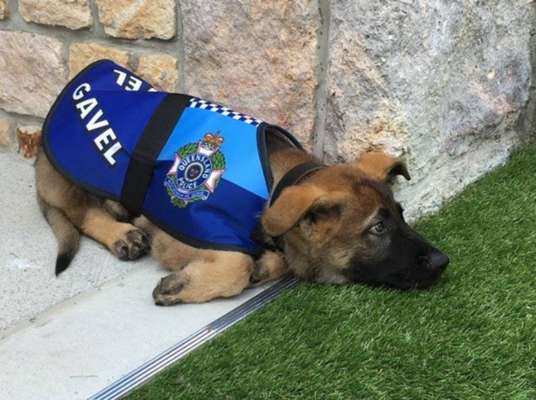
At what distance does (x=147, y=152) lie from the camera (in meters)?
3.53

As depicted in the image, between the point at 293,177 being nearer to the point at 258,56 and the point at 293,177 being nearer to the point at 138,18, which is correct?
the point at 258,56

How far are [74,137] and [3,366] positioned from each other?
1.30m

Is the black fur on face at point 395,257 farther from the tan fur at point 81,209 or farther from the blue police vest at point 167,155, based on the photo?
the tan fur at point 81,209

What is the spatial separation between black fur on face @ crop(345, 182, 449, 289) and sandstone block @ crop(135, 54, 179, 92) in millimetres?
1416

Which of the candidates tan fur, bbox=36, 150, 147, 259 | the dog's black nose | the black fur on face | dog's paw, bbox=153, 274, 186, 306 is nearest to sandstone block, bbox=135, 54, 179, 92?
tan fur, bbox=36, 150, 147, 259

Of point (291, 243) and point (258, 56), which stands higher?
point (258, 56)

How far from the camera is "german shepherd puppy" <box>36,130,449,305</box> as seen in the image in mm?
3141

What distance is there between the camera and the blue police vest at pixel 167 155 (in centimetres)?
335

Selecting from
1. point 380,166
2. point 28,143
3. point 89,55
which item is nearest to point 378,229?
point 380,166

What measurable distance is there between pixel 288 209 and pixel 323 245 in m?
0.31

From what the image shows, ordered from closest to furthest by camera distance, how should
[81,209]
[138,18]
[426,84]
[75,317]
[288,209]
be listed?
[288,209], [75,317], [426,84], [81,209], [138,18]

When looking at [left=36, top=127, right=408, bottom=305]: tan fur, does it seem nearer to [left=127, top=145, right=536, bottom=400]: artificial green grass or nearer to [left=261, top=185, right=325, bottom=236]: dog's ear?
[left=261, top=185, right=325, bottom=236]: dog's ear

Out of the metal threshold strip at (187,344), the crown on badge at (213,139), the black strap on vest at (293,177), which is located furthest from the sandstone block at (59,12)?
the metal threshold strip at (187,344)

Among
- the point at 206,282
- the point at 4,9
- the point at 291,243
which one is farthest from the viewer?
the point at 4,9
